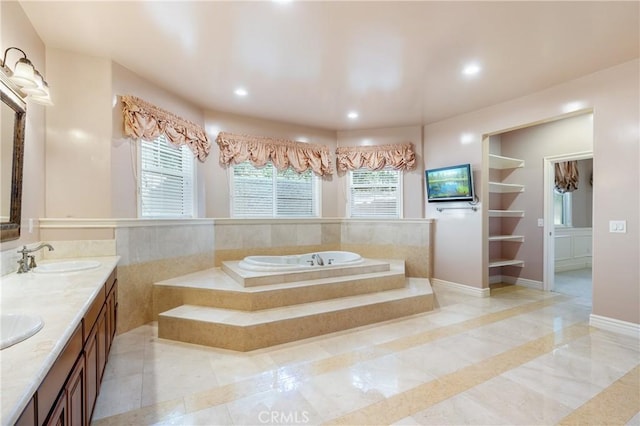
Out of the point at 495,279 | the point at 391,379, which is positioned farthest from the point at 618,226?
the point at 391,379

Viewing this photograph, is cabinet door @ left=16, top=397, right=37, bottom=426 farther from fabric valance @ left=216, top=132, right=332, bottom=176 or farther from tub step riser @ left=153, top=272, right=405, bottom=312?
fabric valance @ left=216, top=132, right=332, bottom=176

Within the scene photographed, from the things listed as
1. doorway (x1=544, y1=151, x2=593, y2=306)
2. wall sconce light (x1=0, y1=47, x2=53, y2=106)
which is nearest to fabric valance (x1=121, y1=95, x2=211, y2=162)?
wall sconce light (x1=0, y1=47, x2=53, y2=106)

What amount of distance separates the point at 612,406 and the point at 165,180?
456 cm

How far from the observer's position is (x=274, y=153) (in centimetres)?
482

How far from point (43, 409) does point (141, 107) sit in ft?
10.2

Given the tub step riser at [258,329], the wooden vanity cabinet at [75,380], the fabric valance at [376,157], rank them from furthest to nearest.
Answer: the fabric valance at [376,157] < the tub step riser at [258,329] < the wooden vanity cabinet at [75,380]

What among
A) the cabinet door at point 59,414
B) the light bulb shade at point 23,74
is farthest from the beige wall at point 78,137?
the cabinet door at point 59,414

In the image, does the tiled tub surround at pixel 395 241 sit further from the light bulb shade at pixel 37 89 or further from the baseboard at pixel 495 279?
the light bulb shade at pixel 37 89

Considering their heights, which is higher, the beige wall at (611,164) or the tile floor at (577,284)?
the beige wall at (611,164)

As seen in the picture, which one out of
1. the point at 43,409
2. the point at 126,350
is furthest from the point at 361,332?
the point at 43,409

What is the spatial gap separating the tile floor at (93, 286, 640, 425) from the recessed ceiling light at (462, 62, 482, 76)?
9.21ft

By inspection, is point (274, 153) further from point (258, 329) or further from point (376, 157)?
point (258, 329)

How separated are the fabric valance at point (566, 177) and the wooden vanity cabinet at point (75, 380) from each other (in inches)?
314

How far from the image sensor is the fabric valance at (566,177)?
629 centimetres
